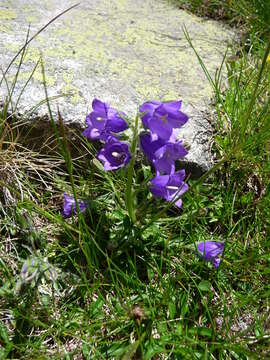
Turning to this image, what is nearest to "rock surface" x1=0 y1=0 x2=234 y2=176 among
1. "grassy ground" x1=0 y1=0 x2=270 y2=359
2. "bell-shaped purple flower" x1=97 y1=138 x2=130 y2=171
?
"grassy ground" x1=0 y1=0 x2=270 y2=359

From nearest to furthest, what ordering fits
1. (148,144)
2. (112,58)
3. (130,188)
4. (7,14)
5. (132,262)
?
(130,188) < (148,144) < (132,262) < (112,58) < (7,14)

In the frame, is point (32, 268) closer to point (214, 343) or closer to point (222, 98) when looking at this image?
point (214, 343)

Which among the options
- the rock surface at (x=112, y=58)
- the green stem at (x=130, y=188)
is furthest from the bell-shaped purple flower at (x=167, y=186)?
the rock surface at (x=112, y=58)

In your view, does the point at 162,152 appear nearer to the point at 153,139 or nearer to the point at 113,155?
the point at 153,139

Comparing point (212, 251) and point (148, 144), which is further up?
point (148, 144)

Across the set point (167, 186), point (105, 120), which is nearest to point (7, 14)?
point (105, 120)

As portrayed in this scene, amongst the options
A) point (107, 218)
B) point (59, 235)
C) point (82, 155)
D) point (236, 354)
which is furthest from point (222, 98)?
point (236, 354)
